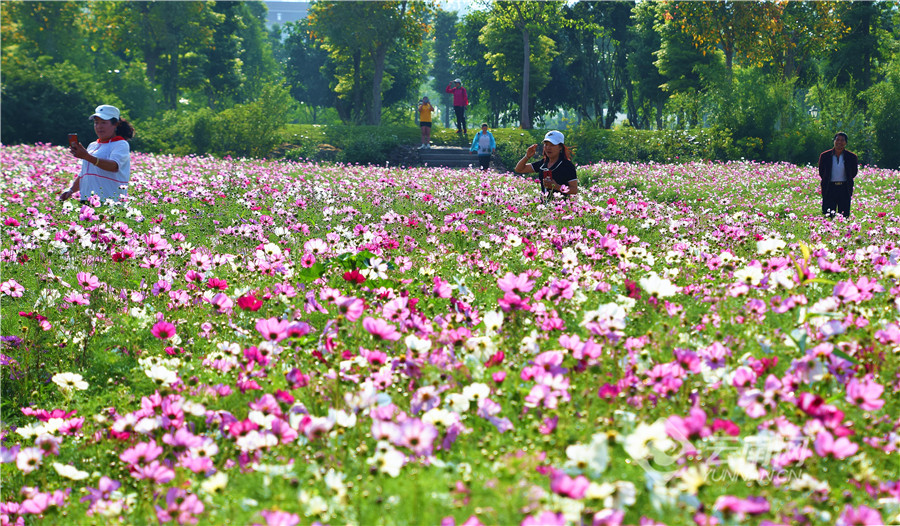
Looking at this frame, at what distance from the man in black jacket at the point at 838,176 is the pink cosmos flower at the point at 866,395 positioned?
10673mm

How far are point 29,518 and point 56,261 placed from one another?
3.41 m

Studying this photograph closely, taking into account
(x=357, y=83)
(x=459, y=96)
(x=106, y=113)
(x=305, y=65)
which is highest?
(x=305, y=65)

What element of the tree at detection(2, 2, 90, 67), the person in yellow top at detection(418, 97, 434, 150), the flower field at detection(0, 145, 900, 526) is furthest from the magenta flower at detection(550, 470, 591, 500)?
the tree at detection(2, 2, 90, 67)

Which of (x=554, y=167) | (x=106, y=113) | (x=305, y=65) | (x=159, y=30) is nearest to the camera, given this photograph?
(x=106, y=113)

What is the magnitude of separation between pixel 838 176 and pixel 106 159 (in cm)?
1095

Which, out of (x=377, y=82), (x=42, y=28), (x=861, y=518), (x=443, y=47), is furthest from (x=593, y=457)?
(x=443, y=47)

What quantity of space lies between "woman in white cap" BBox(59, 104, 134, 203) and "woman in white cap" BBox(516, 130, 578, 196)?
14.6ft

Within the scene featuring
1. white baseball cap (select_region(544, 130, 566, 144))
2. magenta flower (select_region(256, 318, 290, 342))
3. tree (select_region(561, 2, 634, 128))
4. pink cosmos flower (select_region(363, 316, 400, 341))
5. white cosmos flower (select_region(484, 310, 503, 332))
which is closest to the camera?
pink cosmos flower (select_region(363, 316, 400, 341))

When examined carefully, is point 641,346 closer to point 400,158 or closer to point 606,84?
point 400,158

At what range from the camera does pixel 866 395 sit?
2227 mm

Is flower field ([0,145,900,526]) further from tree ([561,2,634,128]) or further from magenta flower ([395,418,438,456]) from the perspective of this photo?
tree ([561,2,634,128])

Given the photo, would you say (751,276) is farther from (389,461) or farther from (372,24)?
(372,24)

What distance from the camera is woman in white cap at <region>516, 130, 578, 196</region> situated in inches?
336

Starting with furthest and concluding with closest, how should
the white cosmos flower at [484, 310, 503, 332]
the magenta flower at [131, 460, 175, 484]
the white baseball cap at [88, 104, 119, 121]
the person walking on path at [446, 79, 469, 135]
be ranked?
the person walking on path at [446, 79, 469, 135], the white baseball cap at [88, 104, 119, 121], the white cosmos flower at [484, 310, 503, 332], the magenta flower at [131, 460, 175, 484]
